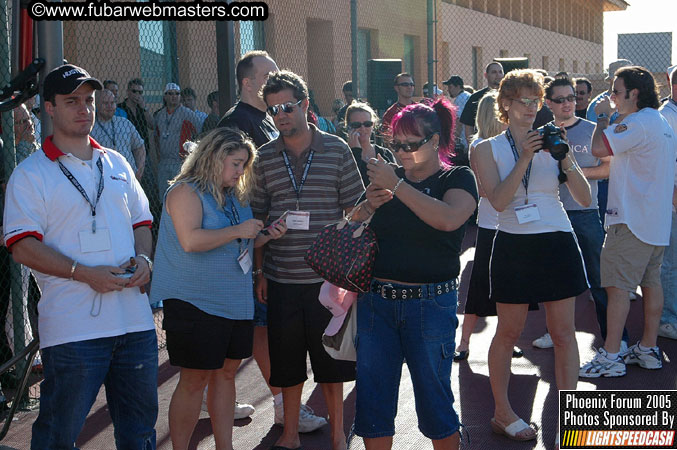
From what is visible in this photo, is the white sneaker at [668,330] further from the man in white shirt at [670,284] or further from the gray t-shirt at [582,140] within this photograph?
the gray t-shirt at [582,140]

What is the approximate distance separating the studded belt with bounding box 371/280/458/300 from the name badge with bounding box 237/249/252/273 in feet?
2.63

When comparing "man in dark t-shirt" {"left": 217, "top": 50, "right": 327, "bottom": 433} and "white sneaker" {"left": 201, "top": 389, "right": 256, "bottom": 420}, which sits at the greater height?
"man in dark t-shirt" {"left": 217, "top": 50, "right": 327, "bottom": 433}

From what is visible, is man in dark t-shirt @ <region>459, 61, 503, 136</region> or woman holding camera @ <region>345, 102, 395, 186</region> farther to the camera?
man in dark t-shirt @ <region>459, 61, 503, 136</region>

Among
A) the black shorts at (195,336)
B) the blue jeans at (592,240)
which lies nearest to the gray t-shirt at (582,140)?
the blue jeans at (592,240)

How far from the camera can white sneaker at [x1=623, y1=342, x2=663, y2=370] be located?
5922 mm

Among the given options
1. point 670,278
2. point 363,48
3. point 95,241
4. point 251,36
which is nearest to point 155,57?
point 251,36

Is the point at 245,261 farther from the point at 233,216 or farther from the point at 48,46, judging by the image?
the point at 48,46

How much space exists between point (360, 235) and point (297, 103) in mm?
1079

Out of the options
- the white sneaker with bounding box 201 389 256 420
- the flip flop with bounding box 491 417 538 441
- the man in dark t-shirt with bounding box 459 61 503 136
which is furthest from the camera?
the man in dark t-shirt with bounding box 459 61 503 136

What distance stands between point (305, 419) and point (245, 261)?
1.24 m

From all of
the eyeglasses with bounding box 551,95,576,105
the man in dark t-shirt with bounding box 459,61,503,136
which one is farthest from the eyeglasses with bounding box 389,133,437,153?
the man in dark t-shirt with bounding box 459,61,503,136

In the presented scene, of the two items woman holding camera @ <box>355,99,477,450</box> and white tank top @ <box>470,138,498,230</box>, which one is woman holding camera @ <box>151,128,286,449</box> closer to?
woman holding camera @ <box>355,99,477,450</box>

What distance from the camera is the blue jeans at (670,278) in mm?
6859

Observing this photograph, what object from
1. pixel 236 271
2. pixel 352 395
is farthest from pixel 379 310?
pixel 352 395
